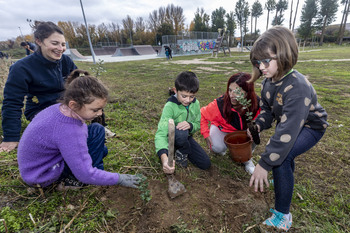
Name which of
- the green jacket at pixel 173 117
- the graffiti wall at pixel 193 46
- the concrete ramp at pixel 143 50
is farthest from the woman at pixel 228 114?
the concrete ramp at pixel 143 50

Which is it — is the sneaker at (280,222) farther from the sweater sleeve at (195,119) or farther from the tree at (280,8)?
the tree at (280,8)

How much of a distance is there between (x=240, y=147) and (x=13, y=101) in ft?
9.31

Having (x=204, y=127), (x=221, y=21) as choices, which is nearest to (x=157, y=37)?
(x=221, y=21)

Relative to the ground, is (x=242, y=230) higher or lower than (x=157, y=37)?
lower

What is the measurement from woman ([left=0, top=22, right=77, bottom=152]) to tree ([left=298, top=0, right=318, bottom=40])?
63.8 m

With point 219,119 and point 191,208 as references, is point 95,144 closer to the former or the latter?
point 191,208

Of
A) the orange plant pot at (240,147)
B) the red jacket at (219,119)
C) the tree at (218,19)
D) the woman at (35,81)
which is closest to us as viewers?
the orange plant pot at (240,147)

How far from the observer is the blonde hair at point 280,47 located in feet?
4.83

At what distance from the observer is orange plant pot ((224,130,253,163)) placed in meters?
2.16

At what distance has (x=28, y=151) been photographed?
1.45 m

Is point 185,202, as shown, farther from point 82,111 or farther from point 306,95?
point 306,95

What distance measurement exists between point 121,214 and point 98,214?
199 millimetres

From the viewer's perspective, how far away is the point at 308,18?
163 ft

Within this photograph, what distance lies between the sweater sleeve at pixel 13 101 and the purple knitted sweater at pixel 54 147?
1.09 meters
